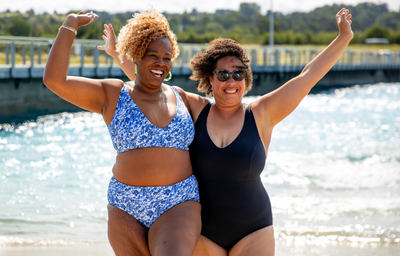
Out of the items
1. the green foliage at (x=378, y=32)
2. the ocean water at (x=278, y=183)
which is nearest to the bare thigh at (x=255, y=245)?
the ocean water at (x=278, y=183)

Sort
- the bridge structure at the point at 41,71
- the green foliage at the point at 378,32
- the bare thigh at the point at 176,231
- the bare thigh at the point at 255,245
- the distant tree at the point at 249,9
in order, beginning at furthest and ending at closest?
the distant tree at the point at 249,9, the green foliage at the point at 378,32, the bridge structure at the point at 41,71, the bare thigh at the point at 255,245, the bare thigh at the point at 176,231

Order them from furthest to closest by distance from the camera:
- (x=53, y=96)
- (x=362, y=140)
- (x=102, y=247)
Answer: (x=53, y=96) < (x=362, y=140) < (x=102, y=247)

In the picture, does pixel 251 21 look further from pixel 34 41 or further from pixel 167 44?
pixel 167 44

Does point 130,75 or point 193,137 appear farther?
point 130,75

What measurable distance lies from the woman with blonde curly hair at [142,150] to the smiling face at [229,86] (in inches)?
13.7

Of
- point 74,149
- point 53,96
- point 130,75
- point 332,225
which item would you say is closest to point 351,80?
point 53,96

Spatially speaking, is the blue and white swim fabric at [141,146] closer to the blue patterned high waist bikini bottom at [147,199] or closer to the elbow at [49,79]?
the blue patterned high waist bikini bottom at [147,199]

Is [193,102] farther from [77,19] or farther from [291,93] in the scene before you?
[77,19]

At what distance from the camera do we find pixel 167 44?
9.19 ft

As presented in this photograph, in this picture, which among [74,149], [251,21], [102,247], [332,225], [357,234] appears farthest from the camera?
[251,21]

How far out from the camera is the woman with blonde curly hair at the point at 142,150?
99.9 inches

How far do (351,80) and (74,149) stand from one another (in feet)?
118

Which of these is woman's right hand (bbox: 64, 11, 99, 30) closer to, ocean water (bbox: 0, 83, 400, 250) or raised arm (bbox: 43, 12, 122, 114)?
raised arm (bbox: 43, 12, 122, 114)

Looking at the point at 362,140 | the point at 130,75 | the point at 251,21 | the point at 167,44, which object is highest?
the point at 251,21
